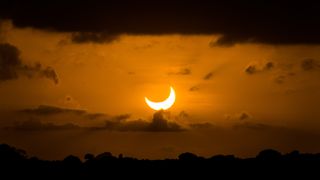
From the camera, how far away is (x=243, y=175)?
153750 mm

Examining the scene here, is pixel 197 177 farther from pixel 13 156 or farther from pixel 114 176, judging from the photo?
pixel 13 156

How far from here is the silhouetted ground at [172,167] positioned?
15425 centimetres

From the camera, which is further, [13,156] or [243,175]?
[13,156]

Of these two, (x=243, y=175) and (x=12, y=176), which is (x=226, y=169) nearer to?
(x=243, y=175)

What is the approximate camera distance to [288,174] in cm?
15188

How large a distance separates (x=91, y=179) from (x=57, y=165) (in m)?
11.0

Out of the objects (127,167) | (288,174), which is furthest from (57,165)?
(288,174)

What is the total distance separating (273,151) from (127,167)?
2172 centimetres

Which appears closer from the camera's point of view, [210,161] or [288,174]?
[288,174]

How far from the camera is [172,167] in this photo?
161 meters

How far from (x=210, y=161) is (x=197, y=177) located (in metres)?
9.68

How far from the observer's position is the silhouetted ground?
154 meters

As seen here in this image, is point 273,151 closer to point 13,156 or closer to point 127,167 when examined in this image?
point 127,167

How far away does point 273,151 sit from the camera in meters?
169
